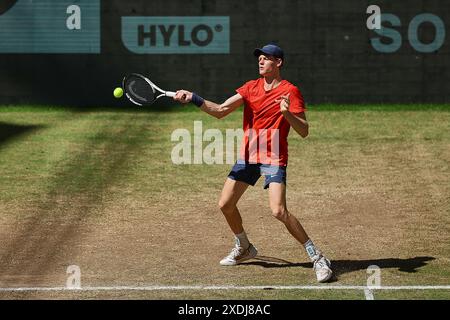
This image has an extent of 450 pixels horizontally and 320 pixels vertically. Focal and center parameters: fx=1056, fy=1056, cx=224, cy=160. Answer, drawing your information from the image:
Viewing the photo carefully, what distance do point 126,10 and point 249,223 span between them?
1132 centimetres

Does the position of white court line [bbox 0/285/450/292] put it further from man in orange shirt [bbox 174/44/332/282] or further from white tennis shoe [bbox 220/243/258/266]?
white tennis shoe [bbox 220/243/258/266]

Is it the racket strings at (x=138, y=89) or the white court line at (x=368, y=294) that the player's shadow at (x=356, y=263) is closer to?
the white court line at (x=368, y=294)

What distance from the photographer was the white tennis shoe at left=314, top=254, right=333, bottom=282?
1100cm

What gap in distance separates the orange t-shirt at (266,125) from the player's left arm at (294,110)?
0.43 ft

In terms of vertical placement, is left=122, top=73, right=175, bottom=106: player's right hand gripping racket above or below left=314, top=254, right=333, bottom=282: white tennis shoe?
above

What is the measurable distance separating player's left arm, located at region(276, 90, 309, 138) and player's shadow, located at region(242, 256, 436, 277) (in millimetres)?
1658

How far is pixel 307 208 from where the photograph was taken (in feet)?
50.1

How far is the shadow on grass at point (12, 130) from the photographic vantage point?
20.7 m

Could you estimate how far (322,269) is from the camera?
36.3ft

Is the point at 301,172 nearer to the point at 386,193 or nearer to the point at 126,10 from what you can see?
the point at 386,193

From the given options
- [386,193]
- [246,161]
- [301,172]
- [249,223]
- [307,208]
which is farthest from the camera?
[301,172]

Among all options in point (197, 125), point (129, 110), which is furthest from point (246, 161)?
point (129, 110)

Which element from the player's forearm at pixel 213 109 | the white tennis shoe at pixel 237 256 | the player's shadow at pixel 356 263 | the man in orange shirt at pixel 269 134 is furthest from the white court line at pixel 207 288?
the player's forearm at pixel 213 109

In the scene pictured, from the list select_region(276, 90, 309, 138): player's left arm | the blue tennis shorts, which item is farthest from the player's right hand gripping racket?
select_region(276, 90, 309, 138): player's left arm
